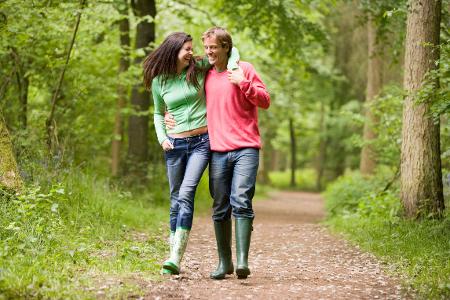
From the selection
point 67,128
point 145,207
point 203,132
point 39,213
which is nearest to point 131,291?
point 203,132

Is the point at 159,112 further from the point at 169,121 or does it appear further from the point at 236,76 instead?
the point at 236,76

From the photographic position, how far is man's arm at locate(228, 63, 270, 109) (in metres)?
5.26

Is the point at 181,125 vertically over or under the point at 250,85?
under

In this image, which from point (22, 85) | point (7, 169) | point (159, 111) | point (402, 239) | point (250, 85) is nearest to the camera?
point (250, 85)

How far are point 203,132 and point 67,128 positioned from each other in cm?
781

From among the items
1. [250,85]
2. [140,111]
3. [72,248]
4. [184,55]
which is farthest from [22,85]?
[250,85]

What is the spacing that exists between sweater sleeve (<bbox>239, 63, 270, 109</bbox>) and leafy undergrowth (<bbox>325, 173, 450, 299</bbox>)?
2.07 meters

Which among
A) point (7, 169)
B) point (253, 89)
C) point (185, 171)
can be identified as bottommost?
point (7, 169)

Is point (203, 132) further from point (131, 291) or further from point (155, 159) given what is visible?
point (155, 159)

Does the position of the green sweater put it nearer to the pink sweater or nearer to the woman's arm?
the woman's arm

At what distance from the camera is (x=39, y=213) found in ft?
21.4

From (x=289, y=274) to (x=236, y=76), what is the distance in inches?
88.5

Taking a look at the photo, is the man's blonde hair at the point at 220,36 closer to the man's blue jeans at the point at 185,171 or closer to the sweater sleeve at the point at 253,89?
the sweater sleeve at the point at 253,89

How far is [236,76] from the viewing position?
528 centimetres
